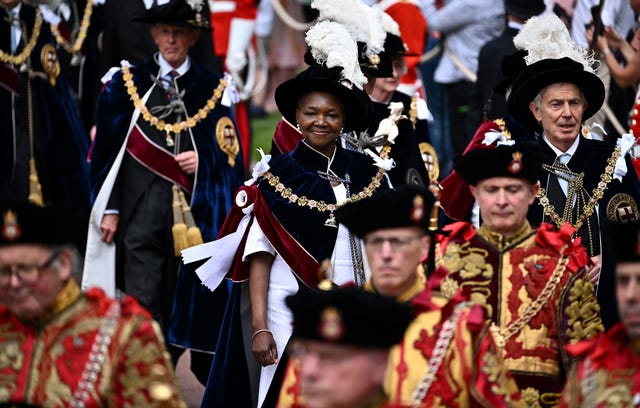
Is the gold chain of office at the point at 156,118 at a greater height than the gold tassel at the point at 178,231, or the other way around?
the gold chain of office at the point at 156,118

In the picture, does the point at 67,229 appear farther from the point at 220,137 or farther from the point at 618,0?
the point at 618,0

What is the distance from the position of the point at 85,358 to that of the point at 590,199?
12.4ft

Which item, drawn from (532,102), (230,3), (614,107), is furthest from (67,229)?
(230,3)

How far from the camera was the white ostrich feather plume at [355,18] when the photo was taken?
1033 cm

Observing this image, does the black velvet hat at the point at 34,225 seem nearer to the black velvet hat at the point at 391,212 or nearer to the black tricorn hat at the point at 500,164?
the black velvet hat at the point at 391,212

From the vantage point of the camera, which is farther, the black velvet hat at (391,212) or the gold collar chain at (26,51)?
the gold collar chain at (26,51)

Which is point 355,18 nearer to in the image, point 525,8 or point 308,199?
point 308,199

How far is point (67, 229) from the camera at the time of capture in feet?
22.4

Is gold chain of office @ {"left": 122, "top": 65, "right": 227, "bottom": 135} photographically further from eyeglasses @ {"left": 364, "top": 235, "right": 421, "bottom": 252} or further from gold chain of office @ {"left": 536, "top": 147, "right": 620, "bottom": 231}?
eyeglasses @ {"left": 364, "top": 235, "right": 421, "bottom": 252}

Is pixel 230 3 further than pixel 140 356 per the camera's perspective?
Yes

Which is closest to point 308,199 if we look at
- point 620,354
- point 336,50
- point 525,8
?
Answer: point 336,50

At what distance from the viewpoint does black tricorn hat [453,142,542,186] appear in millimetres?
8117

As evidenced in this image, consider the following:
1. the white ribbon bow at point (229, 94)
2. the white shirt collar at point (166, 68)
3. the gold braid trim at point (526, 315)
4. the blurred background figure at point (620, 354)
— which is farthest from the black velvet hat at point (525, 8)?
the blurred background figure at point (620, 354)

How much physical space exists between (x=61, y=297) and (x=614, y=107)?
7.29 metres
